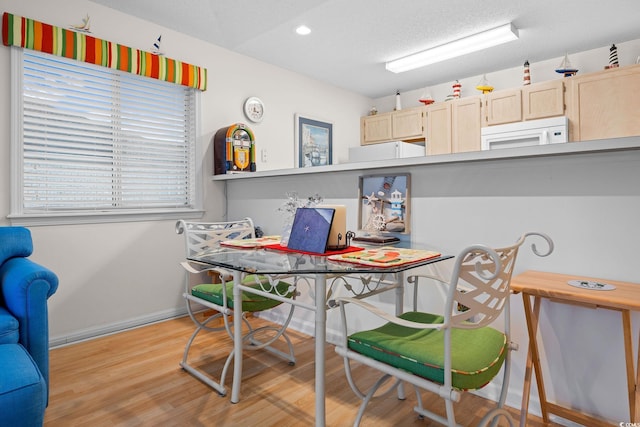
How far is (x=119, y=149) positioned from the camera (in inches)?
115

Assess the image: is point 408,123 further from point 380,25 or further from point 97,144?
point 97,144

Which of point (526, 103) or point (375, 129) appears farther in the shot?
point (375, 129)

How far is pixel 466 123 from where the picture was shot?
4234mm

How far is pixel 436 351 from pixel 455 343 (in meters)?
0.13

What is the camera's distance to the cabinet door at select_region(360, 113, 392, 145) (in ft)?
16.4

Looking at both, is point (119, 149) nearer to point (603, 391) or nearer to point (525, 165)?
point (525, 165)

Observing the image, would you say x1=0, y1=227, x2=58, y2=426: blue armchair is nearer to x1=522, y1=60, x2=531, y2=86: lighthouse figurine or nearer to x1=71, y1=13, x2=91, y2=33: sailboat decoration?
x1=71, y1=13, x2=91, y2=33: sailboat decoration

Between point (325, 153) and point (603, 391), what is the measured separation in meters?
3.67

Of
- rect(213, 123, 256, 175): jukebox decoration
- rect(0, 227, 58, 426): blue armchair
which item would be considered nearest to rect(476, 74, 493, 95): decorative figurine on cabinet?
rect(213, 123, 256, 175): jukebox decoration

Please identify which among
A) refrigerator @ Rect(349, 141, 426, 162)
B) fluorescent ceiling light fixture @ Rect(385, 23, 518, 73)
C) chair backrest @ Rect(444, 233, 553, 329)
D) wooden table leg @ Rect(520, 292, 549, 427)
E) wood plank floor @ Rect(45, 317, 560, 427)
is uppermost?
Result: fluorescent ceiling light fixture @ Rect(385, 23, 518, 73)

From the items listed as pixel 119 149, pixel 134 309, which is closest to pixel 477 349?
pixel 134 309

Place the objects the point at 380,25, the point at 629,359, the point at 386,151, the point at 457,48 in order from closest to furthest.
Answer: the point at 629,359
the point at 380,25
the point at 457,48
the point at 386,151

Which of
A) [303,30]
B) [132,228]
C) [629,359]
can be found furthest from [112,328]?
[629,359]

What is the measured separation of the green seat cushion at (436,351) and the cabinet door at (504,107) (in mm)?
3209
